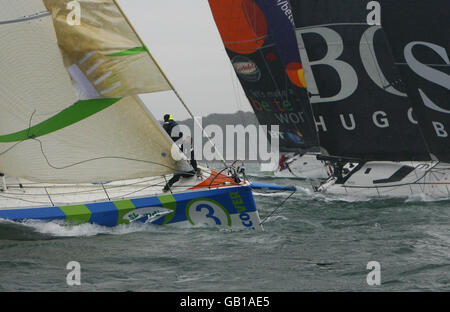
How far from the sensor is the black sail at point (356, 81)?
53.0ft

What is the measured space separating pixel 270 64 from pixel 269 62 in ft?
0.26

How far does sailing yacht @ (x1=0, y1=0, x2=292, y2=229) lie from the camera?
9.98 m

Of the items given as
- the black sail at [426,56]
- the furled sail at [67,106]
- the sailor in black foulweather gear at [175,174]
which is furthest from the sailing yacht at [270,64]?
the furled sail at [67,106]

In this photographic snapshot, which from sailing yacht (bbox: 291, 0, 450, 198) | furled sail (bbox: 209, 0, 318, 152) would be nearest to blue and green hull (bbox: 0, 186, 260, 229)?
sailing yacht (bbox: 291, 0, 450, 198)

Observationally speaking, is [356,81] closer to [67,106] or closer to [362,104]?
[362,104]

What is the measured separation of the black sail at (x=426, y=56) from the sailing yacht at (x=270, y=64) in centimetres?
838

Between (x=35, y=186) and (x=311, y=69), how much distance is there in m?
8.19

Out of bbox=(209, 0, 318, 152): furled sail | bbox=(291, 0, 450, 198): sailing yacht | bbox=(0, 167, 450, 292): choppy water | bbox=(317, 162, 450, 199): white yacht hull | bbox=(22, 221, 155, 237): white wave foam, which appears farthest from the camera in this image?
bbox=(209, 0, 318, 152): furled sail

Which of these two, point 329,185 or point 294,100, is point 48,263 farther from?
point 294,100

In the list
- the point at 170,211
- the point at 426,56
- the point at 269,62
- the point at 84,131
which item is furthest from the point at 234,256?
the point at 269,62

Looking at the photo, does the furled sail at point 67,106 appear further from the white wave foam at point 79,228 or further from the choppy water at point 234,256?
the choppy water at point 234,256

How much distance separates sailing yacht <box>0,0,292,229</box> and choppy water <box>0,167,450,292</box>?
1.04 feet

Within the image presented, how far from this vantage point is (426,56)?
40.6 feet

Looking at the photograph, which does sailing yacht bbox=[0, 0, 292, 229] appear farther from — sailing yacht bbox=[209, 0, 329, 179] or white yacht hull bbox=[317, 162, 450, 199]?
sailing yacht bbox=[209, 0, 329, 179]
